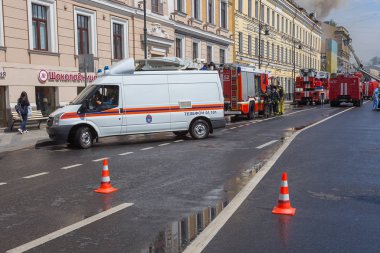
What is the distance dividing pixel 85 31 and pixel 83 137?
1102cm

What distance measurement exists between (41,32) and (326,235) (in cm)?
1806

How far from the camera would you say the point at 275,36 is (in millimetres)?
55656

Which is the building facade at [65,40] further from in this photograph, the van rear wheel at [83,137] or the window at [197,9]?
the van rear wheel at [83,137]

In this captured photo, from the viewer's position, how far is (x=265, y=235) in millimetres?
4941

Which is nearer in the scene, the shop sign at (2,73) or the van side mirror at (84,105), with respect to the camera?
the van side mirror at (84,105)

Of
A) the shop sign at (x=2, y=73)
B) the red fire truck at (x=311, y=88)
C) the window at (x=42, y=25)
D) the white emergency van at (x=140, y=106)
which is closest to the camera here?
the white emergency van at (x=140, y=106)

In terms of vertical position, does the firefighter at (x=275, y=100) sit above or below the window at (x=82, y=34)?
below

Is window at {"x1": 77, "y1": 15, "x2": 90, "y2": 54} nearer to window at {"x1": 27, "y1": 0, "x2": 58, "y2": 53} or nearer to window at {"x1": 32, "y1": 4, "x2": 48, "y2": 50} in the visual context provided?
window at {"x1": 27, "y1": 0, "x2": 58, "y2": 53}

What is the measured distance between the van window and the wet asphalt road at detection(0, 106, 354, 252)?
4.10 feet

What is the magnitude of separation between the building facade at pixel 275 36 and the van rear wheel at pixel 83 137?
23.9 m

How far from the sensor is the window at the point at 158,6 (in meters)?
28.2

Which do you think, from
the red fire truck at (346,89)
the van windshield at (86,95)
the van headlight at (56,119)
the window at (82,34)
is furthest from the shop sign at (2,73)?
the red fire truck at (346,89)

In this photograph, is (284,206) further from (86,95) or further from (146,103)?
(86,95)

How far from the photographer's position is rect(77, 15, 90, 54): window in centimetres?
2217
